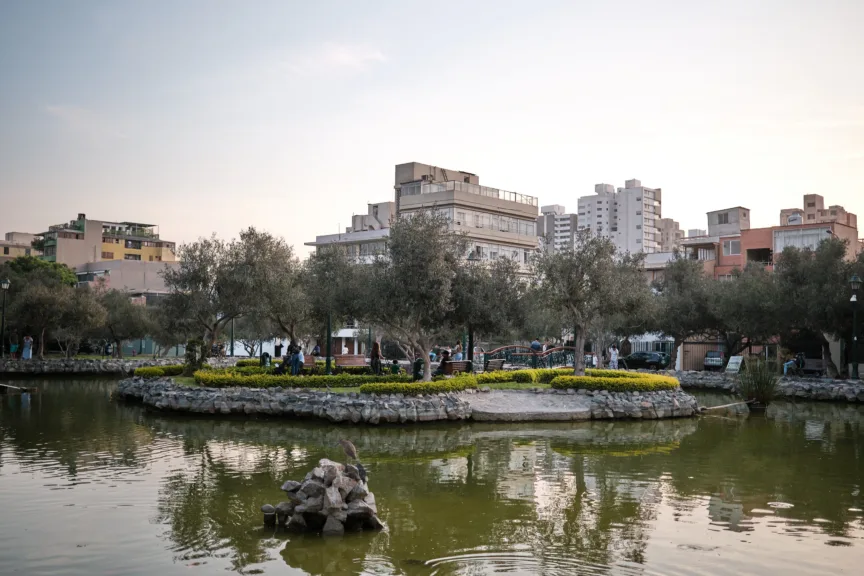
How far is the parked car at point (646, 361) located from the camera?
2238 inches

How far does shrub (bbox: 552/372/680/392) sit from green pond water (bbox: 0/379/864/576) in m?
3.87

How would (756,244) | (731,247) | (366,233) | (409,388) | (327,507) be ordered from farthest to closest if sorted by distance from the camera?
(366,233)
(731,247)
(756,244)
(409,388)
(327,507)

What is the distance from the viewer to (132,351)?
7712 centimetres

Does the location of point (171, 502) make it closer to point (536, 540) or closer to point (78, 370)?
point (536, 540)

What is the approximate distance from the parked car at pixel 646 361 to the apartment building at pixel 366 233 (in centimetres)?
3519

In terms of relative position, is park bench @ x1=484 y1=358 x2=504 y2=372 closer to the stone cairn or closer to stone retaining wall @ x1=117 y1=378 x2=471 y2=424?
stone retaining wall @ x1=117 y1=378 x2=471 y2=424

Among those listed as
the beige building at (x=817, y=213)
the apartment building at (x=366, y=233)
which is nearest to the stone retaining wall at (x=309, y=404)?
the apartment building at (x=366, y=233)

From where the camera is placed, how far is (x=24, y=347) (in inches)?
2172

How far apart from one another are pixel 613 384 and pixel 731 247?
2050 inches

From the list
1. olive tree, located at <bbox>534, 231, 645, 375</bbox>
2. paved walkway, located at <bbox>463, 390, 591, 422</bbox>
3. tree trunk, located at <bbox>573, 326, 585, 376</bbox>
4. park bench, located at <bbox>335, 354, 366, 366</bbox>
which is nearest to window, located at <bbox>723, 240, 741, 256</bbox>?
olive tree, located at <bbox>534, 231, 645, 375</bbox>

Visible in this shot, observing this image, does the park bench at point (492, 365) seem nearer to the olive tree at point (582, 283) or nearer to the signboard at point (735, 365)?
the olive tree at point (582, 283)

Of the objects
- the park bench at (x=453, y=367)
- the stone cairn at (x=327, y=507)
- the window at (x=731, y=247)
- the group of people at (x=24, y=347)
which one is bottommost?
the stone cairn at (x=327, y=507)

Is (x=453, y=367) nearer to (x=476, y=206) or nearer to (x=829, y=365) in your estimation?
(x=829, y=365)

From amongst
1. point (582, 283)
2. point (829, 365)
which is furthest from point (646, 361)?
point (582, 283)
